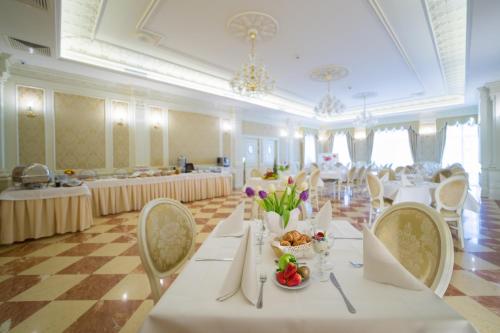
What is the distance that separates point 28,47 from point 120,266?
3.84m

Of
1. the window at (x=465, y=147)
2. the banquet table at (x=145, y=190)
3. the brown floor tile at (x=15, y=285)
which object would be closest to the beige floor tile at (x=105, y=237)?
the brown floor tile at (x=15, y=285)

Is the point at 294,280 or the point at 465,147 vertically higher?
the point at 465,147

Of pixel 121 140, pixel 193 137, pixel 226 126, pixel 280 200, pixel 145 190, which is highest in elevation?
pixel 226 126

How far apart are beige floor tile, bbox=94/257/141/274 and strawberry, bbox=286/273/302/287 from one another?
2.11 m

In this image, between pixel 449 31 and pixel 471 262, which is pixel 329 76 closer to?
pixel 449 31

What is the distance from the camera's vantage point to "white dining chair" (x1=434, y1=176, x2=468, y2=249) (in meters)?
2.68

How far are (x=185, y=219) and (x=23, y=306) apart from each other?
5.49 ft

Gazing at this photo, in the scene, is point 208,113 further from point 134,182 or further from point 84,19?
point 84,19

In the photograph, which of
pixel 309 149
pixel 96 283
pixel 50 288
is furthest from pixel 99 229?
pixel 309 149

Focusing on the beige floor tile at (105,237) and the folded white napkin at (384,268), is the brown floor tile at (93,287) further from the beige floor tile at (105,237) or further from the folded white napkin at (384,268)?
the folded white napkin at (384,268)

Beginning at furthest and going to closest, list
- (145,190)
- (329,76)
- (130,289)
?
(329,76)
(145,190)
(130,289)

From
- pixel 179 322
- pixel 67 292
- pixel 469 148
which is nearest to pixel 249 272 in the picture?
pixel 179 322

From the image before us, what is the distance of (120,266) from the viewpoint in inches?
89.9

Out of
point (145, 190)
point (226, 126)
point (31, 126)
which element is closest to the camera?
point (31, 126)
